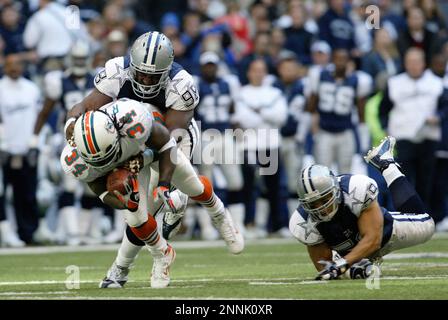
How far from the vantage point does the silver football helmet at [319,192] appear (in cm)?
777

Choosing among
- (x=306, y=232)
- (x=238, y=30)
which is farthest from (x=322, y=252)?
(x=238, y=30)

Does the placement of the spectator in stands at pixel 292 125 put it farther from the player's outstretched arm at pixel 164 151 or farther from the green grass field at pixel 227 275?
the player's outstretched arm at pixel 164 151

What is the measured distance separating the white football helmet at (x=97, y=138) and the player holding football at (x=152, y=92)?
1.67 ft

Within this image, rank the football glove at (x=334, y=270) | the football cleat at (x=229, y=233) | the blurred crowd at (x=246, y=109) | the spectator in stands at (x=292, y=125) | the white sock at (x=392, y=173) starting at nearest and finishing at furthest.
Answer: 1. the football glove at (x=334, y=270)
2. the football cleat at (x=229, y=233)
3. the white sock at (x=392, y=173)
4. the blurred crowd at (x=246, y=109)
5. the spectator in stands at (x=292, y=125)

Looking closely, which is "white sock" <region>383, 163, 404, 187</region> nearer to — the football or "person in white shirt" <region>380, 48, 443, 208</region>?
the football

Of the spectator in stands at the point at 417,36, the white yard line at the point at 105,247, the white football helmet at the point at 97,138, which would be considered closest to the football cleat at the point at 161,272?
the white football helmet at the point at 97,138

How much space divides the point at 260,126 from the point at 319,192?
648cm

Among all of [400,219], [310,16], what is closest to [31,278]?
[400,219]

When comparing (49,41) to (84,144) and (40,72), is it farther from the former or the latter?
(84,144)

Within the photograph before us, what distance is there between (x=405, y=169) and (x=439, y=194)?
2.24ft

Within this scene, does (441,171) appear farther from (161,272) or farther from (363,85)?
(161,272)

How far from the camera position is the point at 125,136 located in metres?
7.55

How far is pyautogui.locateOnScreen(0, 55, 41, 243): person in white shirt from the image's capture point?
13336mm

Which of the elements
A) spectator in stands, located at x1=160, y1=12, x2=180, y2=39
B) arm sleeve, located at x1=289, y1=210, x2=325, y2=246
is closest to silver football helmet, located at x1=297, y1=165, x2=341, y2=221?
arm sleeve, located at x1=289, y1=210, x2=325, y2=246
